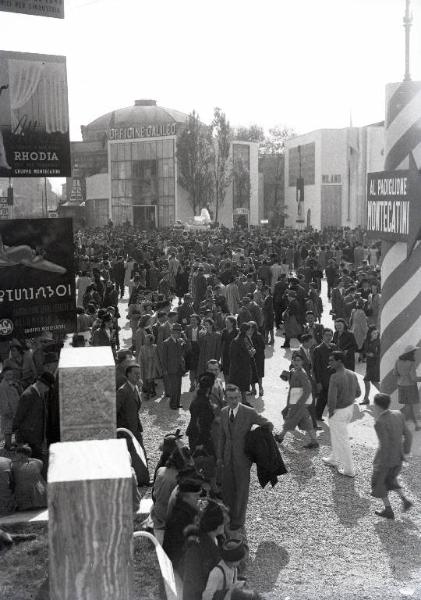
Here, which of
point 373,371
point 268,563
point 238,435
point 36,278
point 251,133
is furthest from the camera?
point 251,133

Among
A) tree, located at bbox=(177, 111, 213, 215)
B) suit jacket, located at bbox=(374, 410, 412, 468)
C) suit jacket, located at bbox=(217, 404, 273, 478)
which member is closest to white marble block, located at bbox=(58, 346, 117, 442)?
suit jacket, located at bbox=(217, 404, 273, 478)

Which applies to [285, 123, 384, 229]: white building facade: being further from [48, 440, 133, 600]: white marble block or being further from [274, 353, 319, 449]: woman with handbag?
[48, 440, 133, 600]: white marble block

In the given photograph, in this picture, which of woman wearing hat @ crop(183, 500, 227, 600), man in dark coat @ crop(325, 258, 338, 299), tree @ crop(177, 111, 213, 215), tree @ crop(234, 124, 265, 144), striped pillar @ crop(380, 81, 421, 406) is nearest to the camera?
woman wearing hat @ crop(183, 500, 227, 600)

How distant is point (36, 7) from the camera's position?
26.6 feet

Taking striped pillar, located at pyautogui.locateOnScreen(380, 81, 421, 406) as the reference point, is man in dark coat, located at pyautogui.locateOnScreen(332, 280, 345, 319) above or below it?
below

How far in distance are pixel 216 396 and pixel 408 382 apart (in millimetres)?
2919

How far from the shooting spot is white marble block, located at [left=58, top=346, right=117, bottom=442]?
19.6 ft

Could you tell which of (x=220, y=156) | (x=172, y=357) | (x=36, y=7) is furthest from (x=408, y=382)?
(x=220, y=156)

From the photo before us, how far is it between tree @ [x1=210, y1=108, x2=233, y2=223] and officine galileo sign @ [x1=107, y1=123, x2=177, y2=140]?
11.1ft

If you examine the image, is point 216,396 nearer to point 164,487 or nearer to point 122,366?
point 122,366

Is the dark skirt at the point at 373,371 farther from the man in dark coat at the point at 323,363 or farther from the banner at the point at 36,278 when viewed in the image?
the banner at the point at 36,278

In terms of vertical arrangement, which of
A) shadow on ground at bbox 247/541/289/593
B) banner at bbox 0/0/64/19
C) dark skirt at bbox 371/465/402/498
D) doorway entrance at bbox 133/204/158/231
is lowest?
shadow on ground at bbox 247/541/289/593

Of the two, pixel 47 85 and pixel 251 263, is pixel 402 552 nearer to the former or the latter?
pixel 47 85

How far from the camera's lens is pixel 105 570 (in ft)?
10.2
